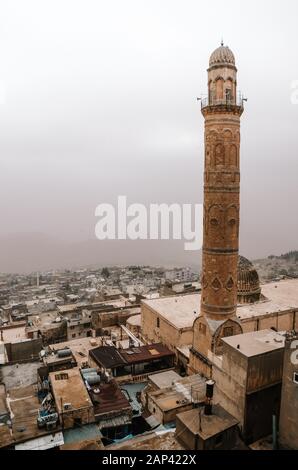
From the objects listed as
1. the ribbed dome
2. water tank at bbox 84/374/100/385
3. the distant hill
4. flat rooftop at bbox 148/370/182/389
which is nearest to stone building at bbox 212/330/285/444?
flat rooftop at bbox 148/370/182/389

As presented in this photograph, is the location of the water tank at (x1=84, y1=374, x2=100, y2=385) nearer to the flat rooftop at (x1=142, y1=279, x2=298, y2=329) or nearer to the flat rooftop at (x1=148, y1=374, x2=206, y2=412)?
the flat rooftop at (x1=148, y1=374, x2=206, y2=412)

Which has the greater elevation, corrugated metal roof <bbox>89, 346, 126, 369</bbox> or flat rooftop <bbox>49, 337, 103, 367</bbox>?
corrugated metal roof <bbox>89, 346, 126, 369</bbox>

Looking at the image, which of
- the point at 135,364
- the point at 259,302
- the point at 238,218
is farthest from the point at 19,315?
the point at 238,218

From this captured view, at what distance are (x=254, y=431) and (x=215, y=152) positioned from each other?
1313cm

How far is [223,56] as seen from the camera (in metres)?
17.8

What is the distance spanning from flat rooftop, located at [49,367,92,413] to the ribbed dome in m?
17.8

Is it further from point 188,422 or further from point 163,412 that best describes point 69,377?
point 188,422

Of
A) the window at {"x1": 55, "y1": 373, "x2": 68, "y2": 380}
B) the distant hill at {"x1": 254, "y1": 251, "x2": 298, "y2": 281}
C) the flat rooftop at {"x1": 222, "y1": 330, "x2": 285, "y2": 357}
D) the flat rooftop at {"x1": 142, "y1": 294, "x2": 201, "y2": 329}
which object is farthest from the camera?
the distant hill at {"x1": 254, "y1": 251, "x2": 298, "y2": 281}

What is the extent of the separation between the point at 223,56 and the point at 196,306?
57.8ft

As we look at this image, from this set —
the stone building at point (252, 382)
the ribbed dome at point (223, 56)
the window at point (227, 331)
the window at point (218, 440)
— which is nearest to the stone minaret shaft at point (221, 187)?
the ribbed dome at point (223, 56)

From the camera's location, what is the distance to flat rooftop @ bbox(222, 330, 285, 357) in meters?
15.7

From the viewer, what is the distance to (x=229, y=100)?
1820 centimetres

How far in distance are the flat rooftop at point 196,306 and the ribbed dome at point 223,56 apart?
15.8m

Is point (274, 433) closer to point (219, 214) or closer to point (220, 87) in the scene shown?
point (219, 214)
